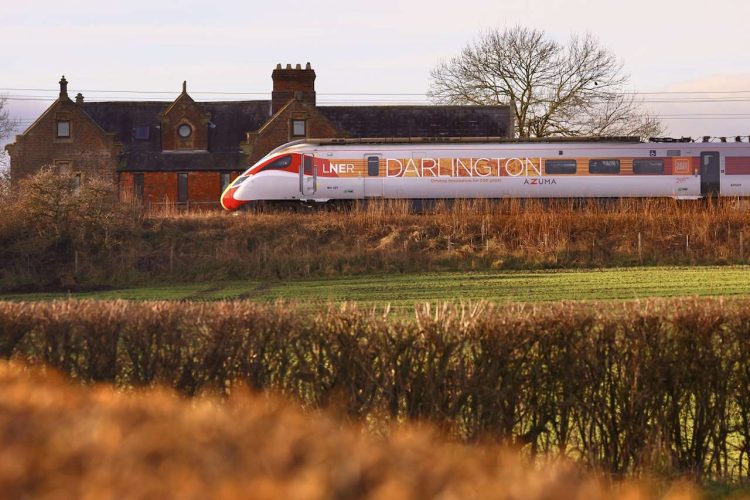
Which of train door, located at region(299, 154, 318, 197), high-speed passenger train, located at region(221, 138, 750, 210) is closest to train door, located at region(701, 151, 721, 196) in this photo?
high-speed passenger train, located at region(221, 138, 750, 210)

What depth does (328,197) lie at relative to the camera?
44.8 metres

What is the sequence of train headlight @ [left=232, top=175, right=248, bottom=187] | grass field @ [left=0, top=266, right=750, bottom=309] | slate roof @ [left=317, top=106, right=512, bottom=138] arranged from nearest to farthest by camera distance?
grass field @ [left=0, top=266, right=750, bottom=309] → train headlight @ [left=232, top=175, right=248, bottom=187] → slate roof @ [left=317, top=106, right=512, bottom=138]

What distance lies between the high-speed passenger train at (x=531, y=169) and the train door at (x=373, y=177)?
4 cm

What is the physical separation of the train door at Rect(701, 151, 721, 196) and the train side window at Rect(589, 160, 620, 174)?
3.34 m

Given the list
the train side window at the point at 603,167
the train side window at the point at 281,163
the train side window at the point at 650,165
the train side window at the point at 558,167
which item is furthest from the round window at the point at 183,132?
the train side window at the point at 650,165

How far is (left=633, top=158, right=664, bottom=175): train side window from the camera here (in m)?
44.1

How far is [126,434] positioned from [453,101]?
64748 millimetres

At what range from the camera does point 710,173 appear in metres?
44.3

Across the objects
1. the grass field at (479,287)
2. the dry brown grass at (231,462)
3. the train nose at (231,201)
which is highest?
the train nose at (231,201)

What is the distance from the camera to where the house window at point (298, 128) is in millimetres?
58406

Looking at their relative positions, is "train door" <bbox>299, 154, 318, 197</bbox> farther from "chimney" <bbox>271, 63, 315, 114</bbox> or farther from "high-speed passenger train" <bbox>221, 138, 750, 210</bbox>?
"chimney" <bbox>271, 63, 315, 114</bbox>

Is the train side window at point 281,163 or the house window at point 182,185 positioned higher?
the train side window at point 281,163

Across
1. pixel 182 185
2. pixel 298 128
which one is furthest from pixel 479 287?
pixel 182 185

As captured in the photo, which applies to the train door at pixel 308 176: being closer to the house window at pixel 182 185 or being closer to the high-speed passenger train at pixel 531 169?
the high-speed passenger train at pixel 531 169
